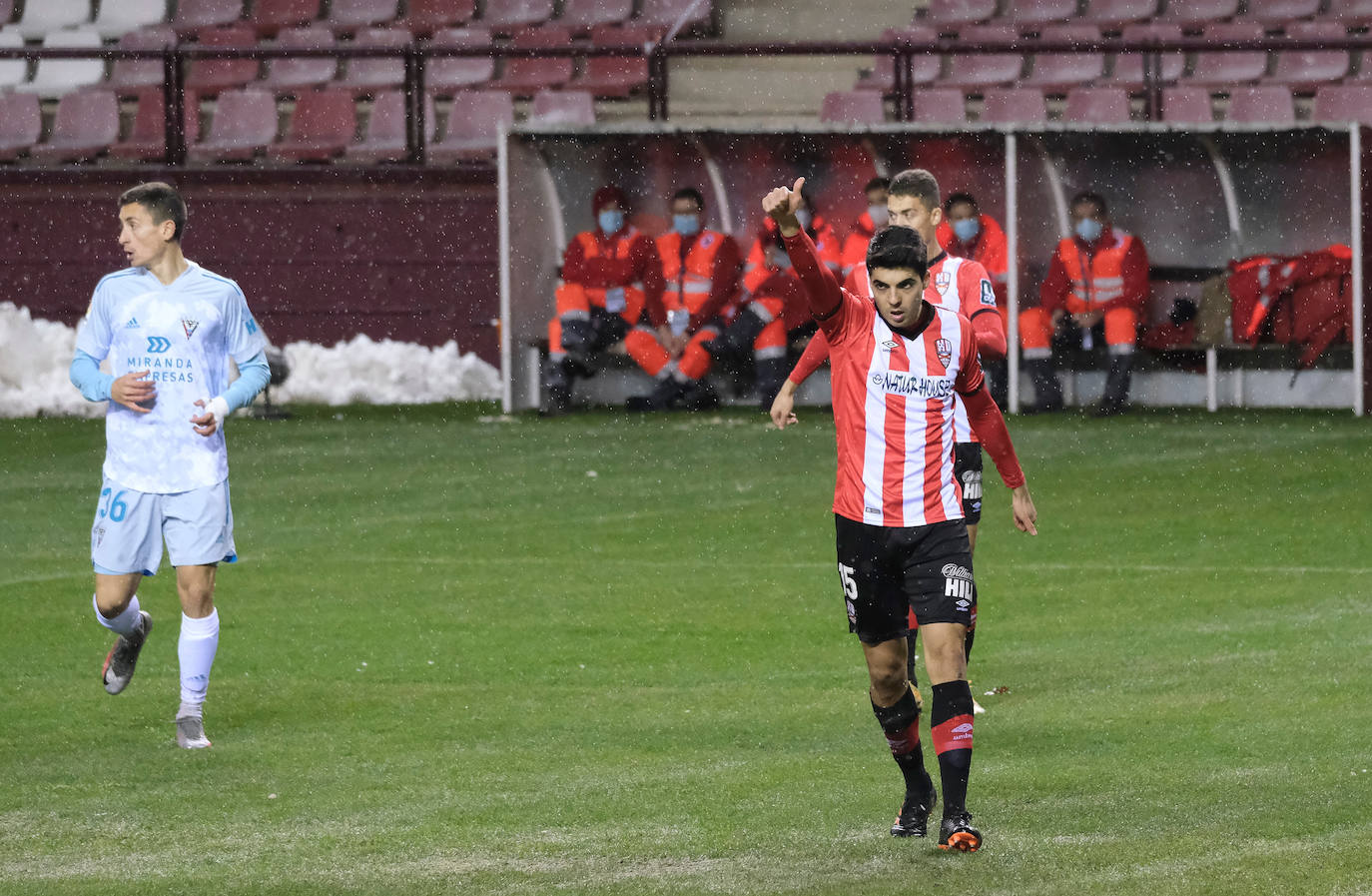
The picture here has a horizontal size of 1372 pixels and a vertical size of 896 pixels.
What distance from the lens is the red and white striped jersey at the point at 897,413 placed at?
579 cm

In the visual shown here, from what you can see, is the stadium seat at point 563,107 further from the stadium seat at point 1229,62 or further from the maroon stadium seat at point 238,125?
the stadium seat at point 1229,62

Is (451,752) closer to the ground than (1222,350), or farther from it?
closer to the ground

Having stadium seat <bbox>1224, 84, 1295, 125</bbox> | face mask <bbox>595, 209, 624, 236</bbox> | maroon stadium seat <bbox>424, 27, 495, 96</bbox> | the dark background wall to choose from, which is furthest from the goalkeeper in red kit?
maroon stadium seat <bbox>424, 27, 495, 96</bbox>

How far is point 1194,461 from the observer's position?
15.6 meters

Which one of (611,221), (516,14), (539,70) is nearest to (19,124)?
(516,14)

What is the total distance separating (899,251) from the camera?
5.64m

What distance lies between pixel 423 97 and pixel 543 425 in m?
5.08

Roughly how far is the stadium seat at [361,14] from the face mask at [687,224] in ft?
26.3

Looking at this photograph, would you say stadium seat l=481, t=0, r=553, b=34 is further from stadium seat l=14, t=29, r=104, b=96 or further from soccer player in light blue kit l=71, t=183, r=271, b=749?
soccer player in light blue kit l=71, t=183, r=271, b=749

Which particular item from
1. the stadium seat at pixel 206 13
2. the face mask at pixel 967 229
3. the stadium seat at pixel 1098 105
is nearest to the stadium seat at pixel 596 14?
the stadium seat at pixel 206 13

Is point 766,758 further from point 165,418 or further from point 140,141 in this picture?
point 140,141

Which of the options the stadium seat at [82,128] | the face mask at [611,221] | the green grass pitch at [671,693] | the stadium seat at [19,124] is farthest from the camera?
the stadium seat at [19,124]

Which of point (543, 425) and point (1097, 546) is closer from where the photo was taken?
point (1097, 546)

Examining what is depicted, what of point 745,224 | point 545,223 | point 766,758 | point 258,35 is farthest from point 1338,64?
point 766,758
